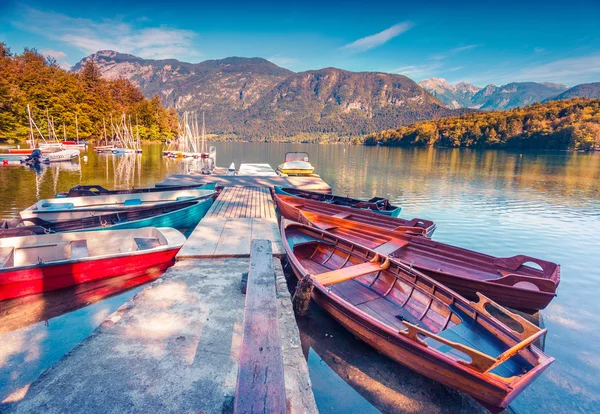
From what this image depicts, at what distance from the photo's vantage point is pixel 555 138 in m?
83.8

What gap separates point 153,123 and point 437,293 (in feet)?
311

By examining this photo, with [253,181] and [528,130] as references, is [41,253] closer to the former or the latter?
[253,181]

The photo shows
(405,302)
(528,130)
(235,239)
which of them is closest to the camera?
(405,302)

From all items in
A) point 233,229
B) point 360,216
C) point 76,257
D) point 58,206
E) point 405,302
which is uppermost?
point 58,206

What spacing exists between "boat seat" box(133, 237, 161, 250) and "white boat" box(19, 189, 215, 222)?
2.70m

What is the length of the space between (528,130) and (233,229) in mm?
113861

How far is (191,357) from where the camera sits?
3432 mm

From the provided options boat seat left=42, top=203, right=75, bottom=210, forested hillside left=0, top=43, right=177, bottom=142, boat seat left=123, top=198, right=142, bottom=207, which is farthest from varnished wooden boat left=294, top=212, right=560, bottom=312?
forested hillside left=0, top=43, right=177, bottom=142

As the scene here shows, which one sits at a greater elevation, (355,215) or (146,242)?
(355,215)

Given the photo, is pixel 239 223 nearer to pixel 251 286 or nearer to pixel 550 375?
pixel 251 286

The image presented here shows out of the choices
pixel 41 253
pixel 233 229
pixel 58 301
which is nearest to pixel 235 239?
pixel 233 229

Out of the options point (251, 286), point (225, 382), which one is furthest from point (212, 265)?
point (225, 382)

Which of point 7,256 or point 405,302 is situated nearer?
point 405,302

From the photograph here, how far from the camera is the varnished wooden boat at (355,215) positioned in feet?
29.0
